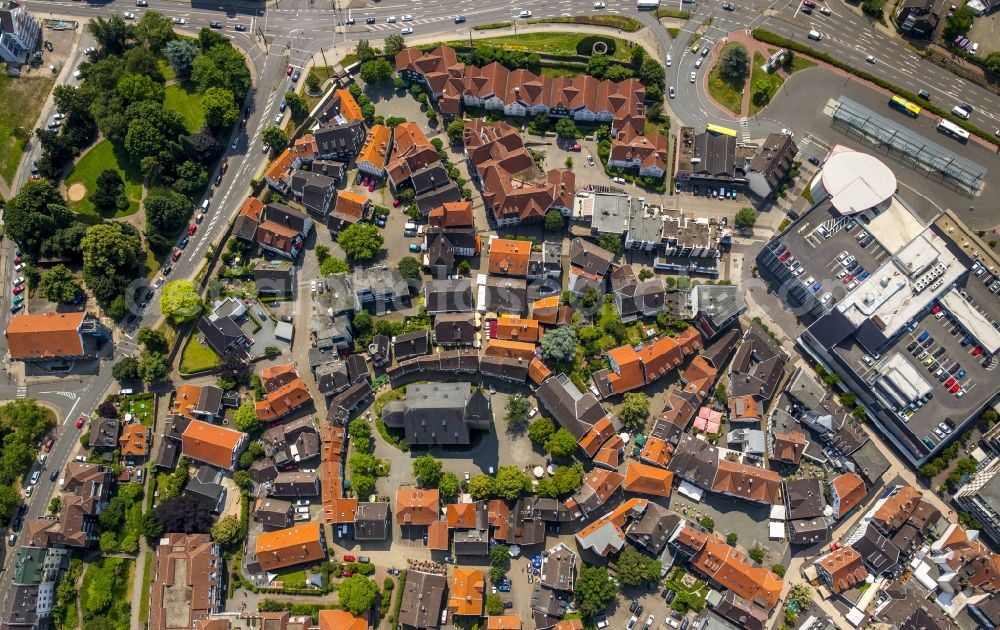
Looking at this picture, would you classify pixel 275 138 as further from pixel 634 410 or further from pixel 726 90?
pixel 726 90

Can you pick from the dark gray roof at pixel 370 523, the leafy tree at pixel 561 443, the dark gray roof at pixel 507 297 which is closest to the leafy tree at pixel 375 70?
the dark gray roof at pixel 507 297

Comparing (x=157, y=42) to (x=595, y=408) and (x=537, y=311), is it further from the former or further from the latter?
(x=595, y=408)

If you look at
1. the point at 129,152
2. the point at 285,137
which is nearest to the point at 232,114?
the point at 285,137

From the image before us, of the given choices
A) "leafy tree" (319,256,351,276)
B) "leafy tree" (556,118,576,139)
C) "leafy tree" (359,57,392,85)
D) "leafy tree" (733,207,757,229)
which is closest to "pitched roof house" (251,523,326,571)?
"leafy tree" (319,256,351,276)

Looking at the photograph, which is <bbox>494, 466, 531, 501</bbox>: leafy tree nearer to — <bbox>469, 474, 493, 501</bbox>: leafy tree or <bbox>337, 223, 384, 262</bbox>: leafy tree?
<bbox>469, 474, 493, 501</bbox>: leafy tree

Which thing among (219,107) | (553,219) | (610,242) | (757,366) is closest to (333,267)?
(219,107)

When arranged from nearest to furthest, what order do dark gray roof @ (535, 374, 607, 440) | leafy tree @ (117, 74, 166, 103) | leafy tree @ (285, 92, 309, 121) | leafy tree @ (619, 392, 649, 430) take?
dark gray roof @ (535, 374, 607, 440)
leafy tree @ (619, 392, 649, 430)
leafy tree @ (117, 74, 166, 103)
leafy tree @ (285, 92, 309, 121)

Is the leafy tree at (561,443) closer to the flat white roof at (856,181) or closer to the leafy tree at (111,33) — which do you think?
the flat white roof at (856,181)
